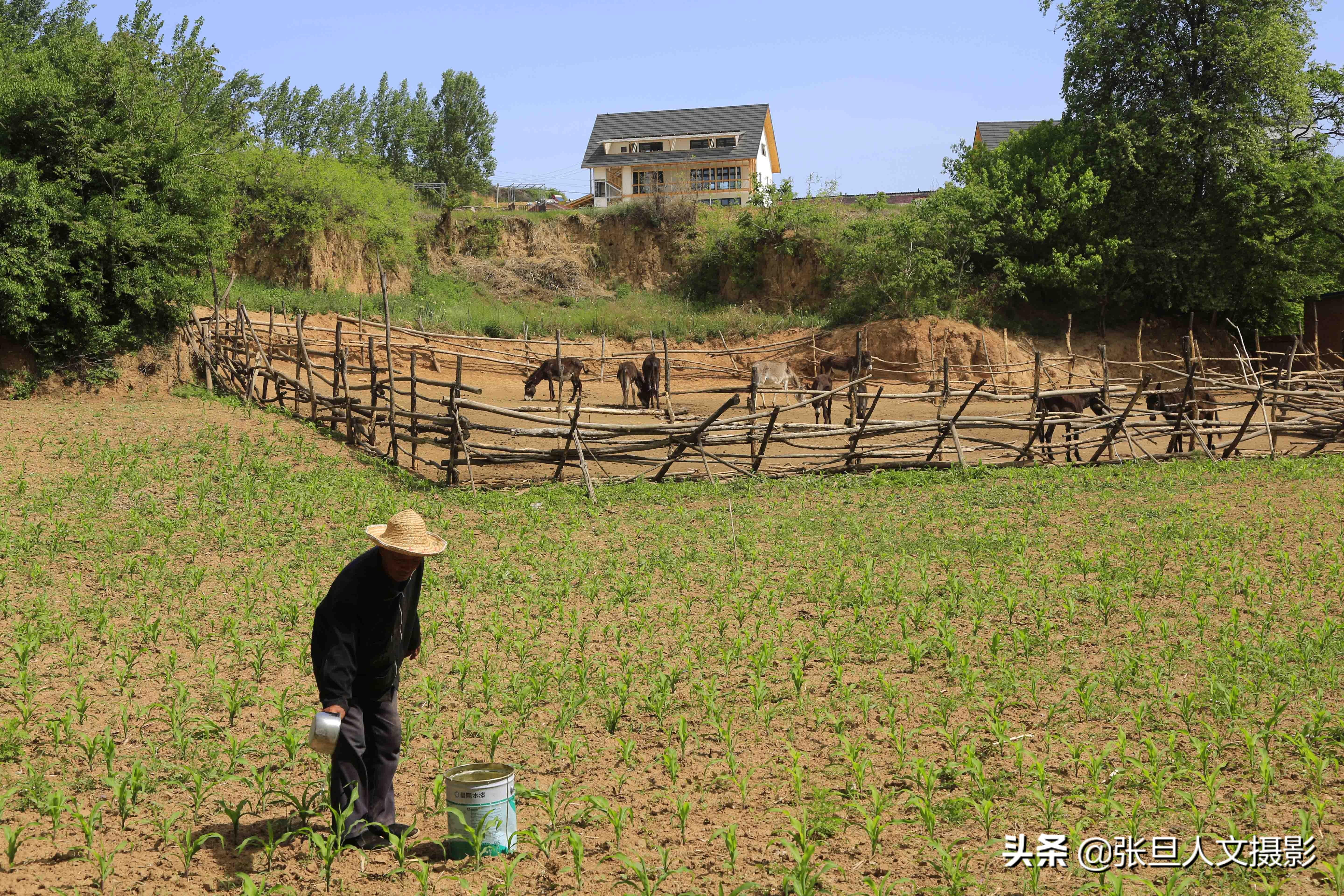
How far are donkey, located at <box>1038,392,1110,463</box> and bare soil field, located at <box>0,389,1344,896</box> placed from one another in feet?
12.0

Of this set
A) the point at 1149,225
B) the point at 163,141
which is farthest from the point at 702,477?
the point at 1149,225

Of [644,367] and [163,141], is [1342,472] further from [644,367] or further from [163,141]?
[163,141]

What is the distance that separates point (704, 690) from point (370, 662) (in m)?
2.36

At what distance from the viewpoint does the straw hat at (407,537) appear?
4.12m

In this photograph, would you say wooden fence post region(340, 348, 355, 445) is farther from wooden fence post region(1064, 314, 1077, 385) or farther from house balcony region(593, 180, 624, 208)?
house balcony region(593, 180, 624, 208)

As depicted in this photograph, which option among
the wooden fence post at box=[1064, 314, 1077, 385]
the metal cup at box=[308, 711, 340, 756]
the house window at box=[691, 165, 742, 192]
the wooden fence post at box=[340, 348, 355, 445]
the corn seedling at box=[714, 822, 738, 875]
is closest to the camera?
the metal cup at box=[308, 711, 340, 756]

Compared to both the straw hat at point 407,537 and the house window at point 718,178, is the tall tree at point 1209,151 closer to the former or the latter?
the house window at point 718,178

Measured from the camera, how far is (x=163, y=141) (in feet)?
57.1

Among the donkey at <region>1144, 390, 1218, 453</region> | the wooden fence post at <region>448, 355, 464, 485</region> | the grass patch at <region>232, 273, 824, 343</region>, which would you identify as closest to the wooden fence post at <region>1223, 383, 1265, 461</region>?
the donkey at <region>1144, 390, 1218, 453</region>

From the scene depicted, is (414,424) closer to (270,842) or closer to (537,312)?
(270,842)

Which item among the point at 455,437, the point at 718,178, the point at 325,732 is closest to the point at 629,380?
the point at 455,437

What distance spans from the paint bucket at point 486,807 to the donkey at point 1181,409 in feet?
44.0

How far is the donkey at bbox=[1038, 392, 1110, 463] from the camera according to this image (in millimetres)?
15211

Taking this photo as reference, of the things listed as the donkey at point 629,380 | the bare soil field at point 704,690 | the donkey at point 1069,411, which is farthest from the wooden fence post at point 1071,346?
the bare soil field at point 704,690
